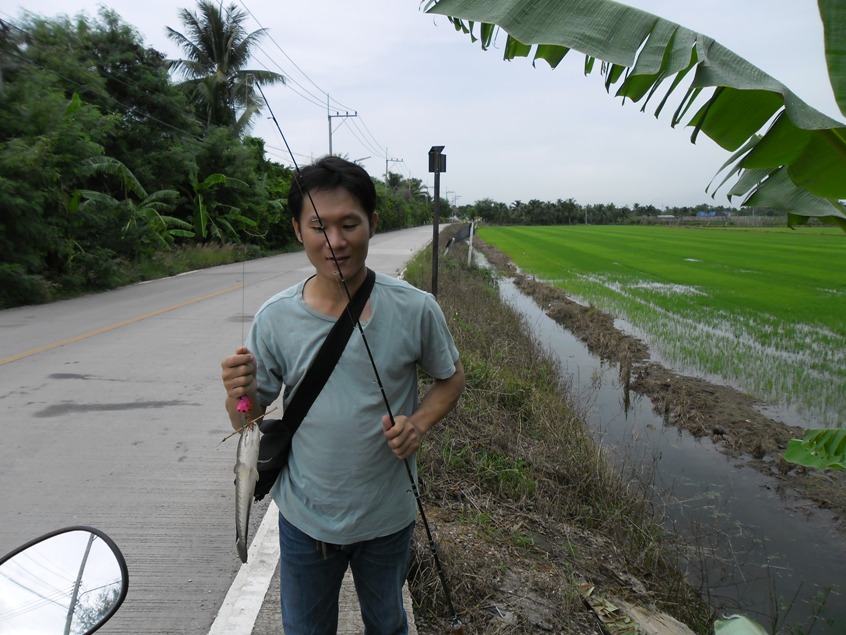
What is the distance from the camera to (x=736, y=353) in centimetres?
1083

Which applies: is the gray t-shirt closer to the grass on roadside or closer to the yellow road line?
the grass on roadside

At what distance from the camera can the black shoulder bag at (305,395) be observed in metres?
1.80

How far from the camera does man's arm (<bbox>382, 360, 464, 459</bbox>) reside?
1.76 m

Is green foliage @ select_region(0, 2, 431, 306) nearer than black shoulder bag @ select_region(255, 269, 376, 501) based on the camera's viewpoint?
No

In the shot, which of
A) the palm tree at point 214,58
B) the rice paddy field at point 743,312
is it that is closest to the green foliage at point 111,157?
the palm tree at point 214,58

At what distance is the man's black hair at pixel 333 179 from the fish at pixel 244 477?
635 millimetres

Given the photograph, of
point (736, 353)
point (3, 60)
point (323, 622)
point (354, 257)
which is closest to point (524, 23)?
point (354, 257)

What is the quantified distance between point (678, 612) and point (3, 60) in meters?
15.0

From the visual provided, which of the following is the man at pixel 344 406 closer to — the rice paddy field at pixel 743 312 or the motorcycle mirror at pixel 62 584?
the motorcycle mirror at pixel 62 584

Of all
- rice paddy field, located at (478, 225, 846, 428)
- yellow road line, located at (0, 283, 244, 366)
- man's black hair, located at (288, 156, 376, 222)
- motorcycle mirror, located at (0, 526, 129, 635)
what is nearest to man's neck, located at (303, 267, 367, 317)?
man's black hair, located at (288, 156, 376, 222)

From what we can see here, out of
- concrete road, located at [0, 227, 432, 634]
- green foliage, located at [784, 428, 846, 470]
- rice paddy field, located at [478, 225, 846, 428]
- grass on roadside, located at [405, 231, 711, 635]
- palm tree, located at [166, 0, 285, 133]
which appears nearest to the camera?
green foliage, located at [784, 428, 846, 470]

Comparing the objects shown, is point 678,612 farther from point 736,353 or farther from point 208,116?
point 208,116

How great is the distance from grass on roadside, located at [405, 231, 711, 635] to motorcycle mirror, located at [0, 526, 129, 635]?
1821mm

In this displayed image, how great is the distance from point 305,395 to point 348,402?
12cm
